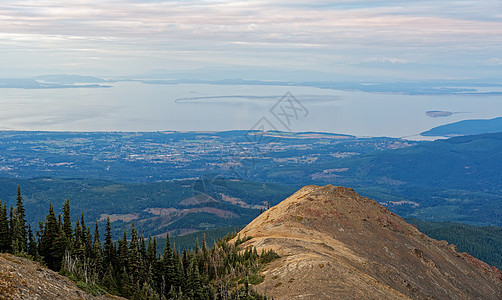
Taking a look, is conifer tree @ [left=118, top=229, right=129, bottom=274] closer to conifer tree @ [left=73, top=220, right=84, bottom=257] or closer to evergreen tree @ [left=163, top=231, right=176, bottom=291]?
evergreen tree @ [left=163, top=231, right=176, bottom=291]

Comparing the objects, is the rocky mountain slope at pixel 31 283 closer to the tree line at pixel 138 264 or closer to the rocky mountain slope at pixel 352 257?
the tree line at pixel 138 264

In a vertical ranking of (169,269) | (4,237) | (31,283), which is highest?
(4,237)

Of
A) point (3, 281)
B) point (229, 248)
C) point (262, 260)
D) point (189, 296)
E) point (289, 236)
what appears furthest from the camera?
point (289, 236)

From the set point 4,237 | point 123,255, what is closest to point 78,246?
point 123,255

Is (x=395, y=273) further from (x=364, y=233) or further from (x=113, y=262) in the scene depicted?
(x=113, y=262)

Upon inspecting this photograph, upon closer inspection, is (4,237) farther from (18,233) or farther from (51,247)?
(51,247)

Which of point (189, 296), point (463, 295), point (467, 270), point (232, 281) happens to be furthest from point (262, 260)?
point (467, 270)
